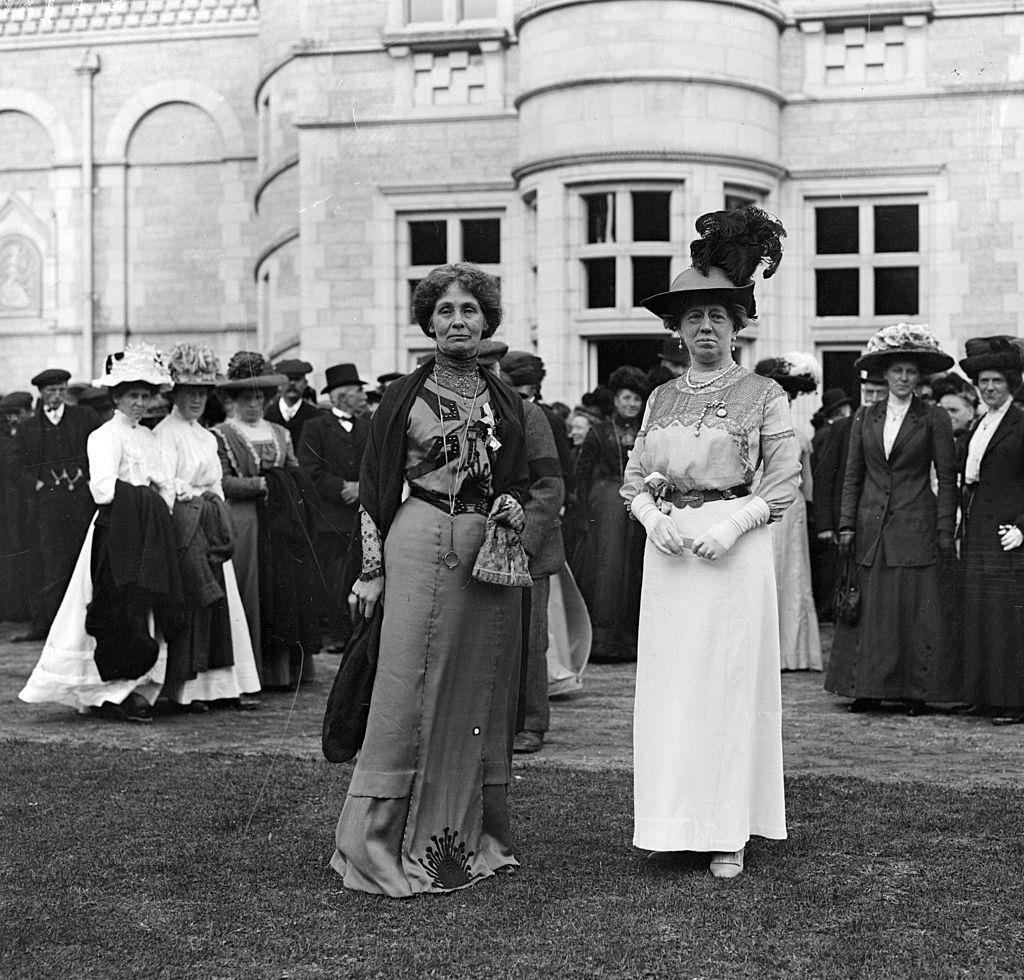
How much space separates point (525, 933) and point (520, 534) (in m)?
1.36

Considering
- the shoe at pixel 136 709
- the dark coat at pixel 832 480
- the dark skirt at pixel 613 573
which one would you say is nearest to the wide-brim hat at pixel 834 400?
the dark skirt at pixel 613 573

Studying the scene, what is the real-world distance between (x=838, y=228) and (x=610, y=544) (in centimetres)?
814

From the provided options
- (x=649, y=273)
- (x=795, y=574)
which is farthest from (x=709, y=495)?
(x=649, y=273)

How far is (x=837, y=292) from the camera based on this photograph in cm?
1838

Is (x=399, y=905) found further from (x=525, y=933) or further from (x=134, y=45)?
(x=134, y=45)

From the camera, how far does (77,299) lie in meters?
26.8

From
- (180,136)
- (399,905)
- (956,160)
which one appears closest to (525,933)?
(399,905)

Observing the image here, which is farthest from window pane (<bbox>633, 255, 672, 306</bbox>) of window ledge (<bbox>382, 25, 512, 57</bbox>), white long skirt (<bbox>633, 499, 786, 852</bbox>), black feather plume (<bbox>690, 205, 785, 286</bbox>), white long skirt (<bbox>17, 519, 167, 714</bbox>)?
white long skirt (<bbox>633, 499, 786, 852</bbox>)

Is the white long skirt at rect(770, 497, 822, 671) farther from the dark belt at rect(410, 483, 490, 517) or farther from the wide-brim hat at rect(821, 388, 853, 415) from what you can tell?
the dark belt at rect(410, 483, 490, 517)

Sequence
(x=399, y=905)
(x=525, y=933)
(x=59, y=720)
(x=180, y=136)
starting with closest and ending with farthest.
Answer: (x=525, y=933) → (x=399, y=905) → (x=59, y=720) → (x=180, y=136)

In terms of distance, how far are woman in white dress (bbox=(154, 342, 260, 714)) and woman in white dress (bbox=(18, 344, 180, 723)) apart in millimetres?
162

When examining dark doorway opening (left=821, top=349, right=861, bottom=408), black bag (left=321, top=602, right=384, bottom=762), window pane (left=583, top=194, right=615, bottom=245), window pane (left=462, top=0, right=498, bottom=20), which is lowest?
black bag (left=321, top=602, right=384, bottom=762)

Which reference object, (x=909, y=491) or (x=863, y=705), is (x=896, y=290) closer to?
(x=909, y=491)

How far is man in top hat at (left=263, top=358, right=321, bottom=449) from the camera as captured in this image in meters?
12.4
